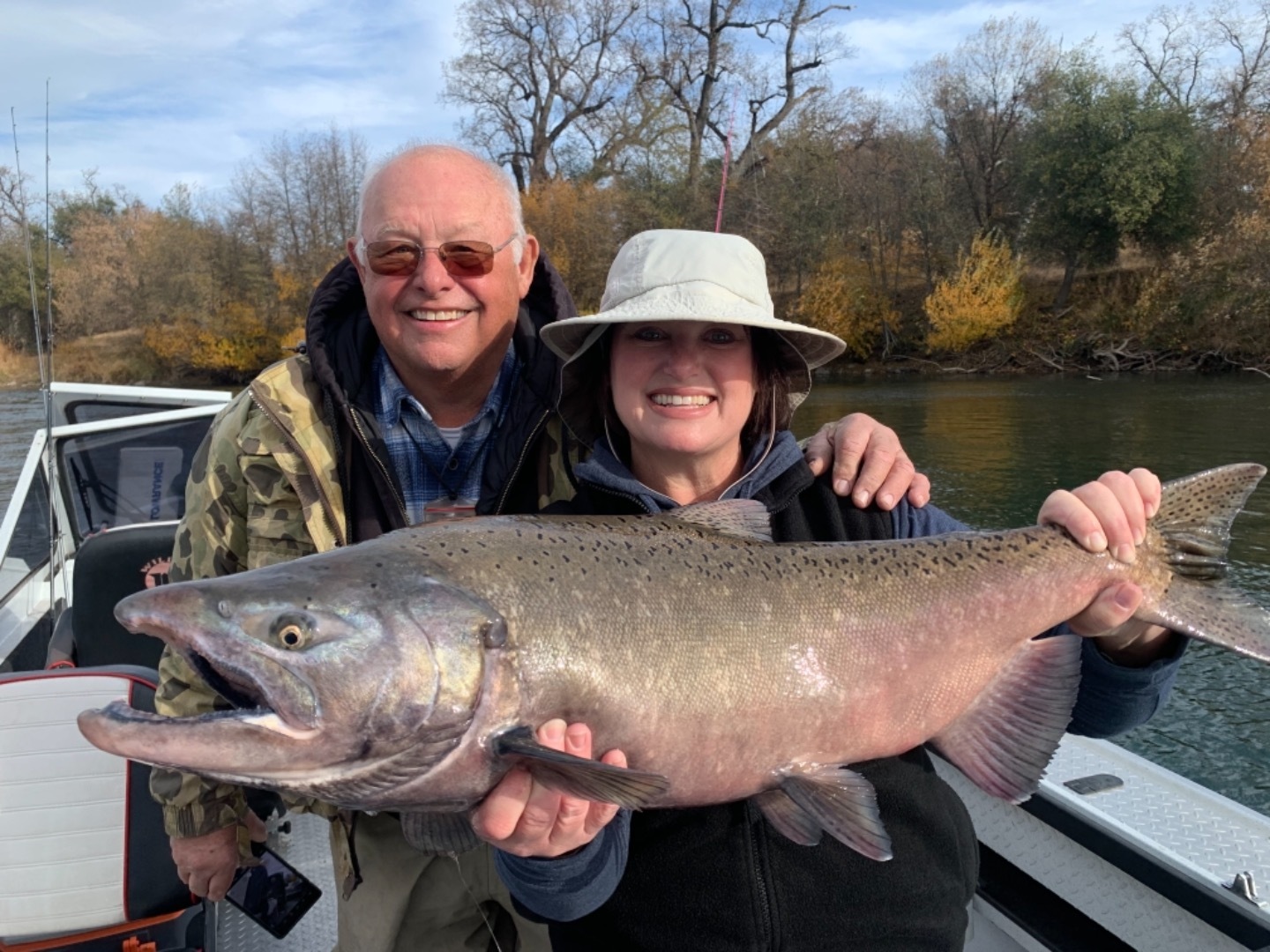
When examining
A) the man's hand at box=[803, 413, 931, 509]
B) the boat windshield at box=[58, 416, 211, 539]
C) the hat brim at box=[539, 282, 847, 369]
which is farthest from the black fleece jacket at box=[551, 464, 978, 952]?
the boat windshield at box=[58, 416, 211, 539]

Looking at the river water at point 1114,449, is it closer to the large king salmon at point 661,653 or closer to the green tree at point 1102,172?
the large king salmon at point 661,653

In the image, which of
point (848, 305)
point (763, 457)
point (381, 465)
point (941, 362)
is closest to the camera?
point (763, 457)

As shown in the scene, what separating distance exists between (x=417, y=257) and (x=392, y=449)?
69 cm

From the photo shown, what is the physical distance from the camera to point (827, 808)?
221 cm

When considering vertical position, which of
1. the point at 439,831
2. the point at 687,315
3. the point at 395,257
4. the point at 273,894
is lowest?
the point at 273,894

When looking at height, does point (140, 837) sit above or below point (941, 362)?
below

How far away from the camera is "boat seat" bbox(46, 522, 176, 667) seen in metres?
4.89

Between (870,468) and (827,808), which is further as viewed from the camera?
(870,468)

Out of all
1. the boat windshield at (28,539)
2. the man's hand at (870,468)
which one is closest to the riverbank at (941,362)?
the boat windshield at (28,539)

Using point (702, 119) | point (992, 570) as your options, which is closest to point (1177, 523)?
point (992, 570)

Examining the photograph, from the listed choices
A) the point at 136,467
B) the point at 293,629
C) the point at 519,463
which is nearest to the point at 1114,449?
the point at 136,467

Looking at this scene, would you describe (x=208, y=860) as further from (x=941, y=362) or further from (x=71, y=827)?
(x=941, y=362)

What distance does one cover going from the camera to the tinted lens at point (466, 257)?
125 inches

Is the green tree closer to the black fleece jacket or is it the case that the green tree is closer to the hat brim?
the hat brim
